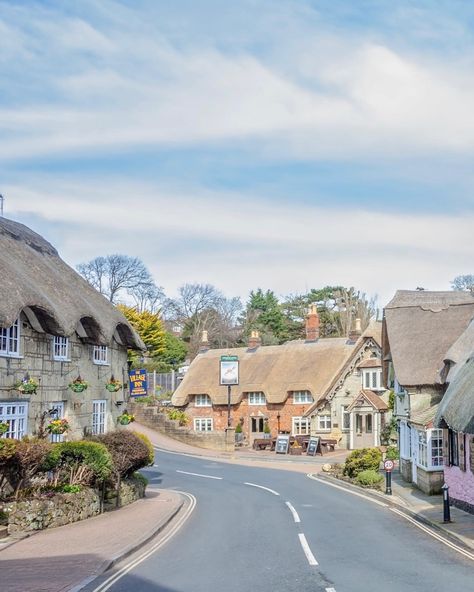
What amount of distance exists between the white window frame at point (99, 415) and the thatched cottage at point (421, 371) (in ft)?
40.5

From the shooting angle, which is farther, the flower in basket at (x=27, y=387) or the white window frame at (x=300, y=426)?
the white window frame at (x=300, y=426)

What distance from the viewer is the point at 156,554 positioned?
16281 millimetres

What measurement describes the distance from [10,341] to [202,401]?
41979 millimetres

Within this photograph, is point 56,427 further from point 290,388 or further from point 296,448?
point 290,388

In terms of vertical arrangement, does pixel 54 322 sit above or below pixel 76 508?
above

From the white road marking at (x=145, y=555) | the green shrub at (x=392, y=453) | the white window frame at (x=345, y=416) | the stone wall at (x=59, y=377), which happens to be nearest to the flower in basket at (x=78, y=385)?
the stone wall at (x=59, y=377)

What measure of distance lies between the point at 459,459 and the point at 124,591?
14.6m

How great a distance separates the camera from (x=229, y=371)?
183ft

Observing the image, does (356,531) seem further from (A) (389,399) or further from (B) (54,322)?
(A) (389,399)

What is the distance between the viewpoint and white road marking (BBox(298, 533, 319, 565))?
14898 mm

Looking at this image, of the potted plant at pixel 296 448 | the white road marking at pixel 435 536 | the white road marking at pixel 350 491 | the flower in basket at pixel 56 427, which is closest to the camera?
the white road marking at pixel 435 536

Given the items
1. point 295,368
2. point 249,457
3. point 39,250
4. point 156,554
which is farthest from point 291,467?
point 156,554

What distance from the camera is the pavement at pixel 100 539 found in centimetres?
1362

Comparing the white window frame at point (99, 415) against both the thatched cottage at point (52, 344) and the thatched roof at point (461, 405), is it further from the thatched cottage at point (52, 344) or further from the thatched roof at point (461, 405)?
the thatched roof at point (461, 405)
